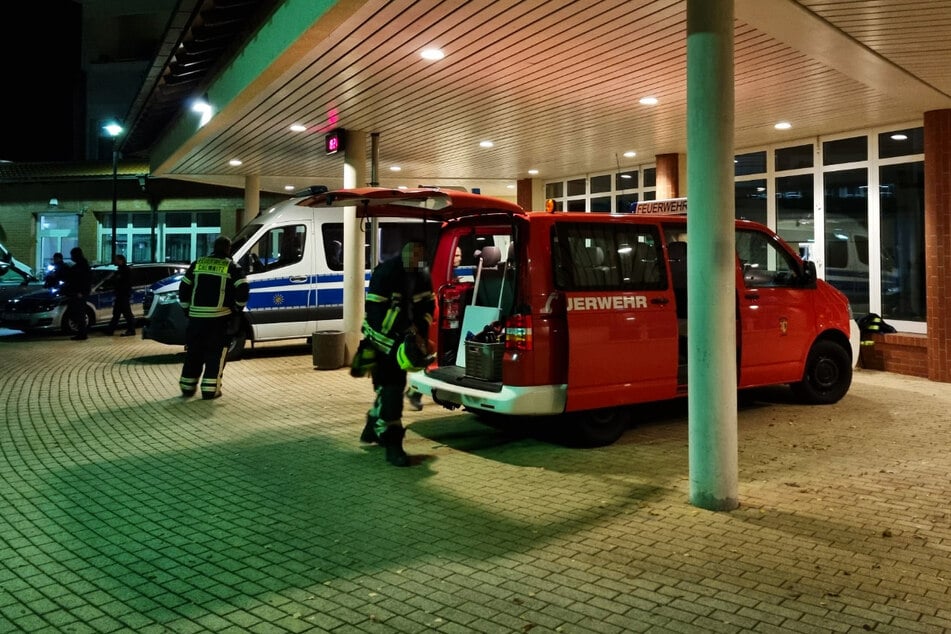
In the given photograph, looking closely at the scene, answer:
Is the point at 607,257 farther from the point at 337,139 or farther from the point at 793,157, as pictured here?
the point at 793,157

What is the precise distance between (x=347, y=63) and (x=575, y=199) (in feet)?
35.0

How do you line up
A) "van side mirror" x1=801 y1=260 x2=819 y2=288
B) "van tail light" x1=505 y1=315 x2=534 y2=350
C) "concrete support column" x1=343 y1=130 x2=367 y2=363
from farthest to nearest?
"concrete support column" x1=343 y1=130 x2=367 y2=363
"van side mirror" x1=801 y1=260 x2=819 y2=288
"van tail light" x1=505 y1=315 x2=534 y2=350

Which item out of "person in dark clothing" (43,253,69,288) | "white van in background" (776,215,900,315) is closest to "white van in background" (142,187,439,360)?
"person in dark clothing" (43,253,69,288)

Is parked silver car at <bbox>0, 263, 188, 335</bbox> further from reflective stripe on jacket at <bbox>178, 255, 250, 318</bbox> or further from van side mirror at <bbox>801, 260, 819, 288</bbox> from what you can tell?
van side mirror at <bbox>801, 260, 819, 288</bbox>

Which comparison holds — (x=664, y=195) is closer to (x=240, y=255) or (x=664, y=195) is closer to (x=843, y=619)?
(x=240, y=255)

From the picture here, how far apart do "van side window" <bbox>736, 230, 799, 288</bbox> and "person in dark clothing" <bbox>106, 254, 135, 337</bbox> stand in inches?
495

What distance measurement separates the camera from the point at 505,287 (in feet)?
22.8

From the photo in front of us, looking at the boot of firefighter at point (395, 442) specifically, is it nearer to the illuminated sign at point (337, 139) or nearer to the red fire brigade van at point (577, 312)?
the red fire brigade van at point (577, 312)

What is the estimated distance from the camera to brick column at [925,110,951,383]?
10.3 meters

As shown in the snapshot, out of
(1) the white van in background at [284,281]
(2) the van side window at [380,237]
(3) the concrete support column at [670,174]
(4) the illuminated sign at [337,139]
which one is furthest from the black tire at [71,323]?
(3) the concrete support column at [670,174]

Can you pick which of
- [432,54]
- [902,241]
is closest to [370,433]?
[432,54]

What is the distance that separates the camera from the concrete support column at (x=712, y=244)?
5035 millimetres

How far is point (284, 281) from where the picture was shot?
40.8 ft

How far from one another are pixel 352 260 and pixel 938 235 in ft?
27.5
